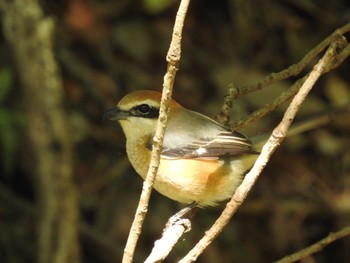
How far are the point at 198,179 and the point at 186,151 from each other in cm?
16

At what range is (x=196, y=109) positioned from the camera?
5.78 metres

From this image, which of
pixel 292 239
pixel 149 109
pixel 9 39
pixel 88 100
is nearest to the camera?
pixel 149 109

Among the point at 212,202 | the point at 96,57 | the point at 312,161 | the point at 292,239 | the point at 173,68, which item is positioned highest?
the point at 96,57

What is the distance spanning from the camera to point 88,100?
594 centimetres

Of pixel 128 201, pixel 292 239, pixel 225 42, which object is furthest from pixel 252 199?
pixel 225 42

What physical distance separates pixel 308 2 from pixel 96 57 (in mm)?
1936

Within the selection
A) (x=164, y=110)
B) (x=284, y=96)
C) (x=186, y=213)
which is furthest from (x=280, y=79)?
(x=164, y=110)

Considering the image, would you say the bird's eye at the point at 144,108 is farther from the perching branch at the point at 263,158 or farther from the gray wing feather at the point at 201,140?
the perching branch at the point at 263,158

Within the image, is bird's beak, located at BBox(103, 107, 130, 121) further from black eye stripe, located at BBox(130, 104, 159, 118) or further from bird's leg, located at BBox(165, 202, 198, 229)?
bird's leg, located at BBox(165, 202, 198, 229)

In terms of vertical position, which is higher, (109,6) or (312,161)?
(109,6)

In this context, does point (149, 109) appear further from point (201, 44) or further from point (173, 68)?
point (201, 44)

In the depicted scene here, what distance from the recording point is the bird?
3309 millimetres

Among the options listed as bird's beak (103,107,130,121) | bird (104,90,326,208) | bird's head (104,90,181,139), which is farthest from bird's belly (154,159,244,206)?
bird's beak (103,107,130,121)

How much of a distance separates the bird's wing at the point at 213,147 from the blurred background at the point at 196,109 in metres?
1.62
